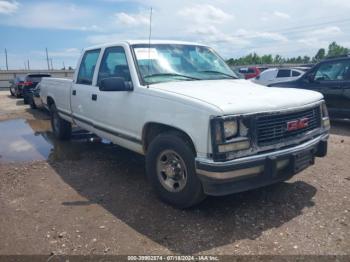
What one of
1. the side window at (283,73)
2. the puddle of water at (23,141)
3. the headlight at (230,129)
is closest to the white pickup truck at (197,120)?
the headlight at (230,129)

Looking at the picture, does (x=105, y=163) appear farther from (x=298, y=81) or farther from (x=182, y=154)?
(x=298, y=81)

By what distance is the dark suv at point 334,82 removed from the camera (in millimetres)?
8102

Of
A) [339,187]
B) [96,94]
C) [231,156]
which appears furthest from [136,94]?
[339,187]

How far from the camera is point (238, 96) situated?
11.8 ft

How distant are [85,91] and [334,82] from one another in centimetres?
605

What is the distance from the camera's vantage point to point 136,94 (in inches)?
165

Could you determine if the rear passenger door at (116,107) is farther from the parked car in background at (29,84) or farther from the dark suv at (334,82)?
the parked car in background at (29,84)

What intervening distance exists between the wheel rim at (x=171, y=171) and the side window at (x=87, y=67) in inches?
94.0

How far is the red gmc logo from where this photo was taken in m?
3.59

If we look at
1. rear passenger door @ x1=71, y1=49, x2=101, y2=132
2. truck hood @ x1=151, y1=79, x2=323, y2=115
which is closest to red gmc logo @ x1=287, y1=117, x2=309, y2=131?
A: truck hood @ x1=151, y1=79, x2=323, y2=115

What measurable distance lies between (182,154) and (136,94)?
1.12 m

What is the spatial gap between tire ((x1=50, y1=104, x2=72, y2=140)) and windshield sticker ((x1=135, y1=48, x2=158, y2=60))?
11.7ft

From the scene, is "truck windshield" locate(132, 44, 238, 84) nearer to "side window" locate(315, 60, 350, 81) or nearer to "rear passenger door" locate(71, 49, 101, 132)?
"rear passenger door" locate(71, 49, 101, 132)

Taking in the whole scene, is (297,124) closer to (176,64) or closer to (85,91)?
(176,64)
